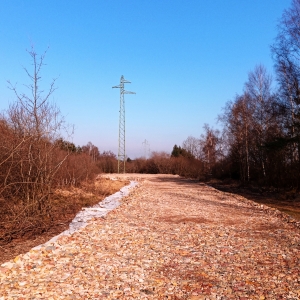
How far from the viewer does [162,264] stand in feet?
19.4

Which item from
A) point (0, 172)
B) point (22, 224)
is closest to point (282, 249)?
point (22, 224)

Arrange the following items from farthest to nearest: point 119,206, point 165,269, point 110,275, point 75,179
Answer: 1. point 75,179
2. point 119,206
3. point 165,269
4. point 110,275

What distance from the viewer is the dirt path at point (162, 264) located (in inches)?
182

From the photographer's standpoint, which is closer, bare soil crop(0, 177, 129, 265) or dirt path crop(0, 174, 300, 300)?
dirt path crop(0, 174, 300, 300)

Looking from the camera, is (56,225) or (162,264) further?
(56,225)

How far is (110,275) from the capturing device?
5250mm

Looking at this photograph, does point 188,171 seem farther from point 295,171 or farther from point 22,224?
point 22,224

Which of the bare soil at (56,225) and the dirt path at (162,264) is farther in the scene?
the bare soil at (56,225)

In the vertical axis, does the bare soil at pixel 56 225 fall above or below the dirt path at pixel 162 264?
above

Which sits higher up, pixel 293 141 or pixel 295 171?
pixel 293 141

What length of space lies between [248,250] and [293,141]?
11.4 m

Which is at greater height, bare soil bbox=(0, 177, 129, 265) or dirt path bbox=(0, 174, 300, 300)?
bare soil bbox=(0, 177, 129, 265)

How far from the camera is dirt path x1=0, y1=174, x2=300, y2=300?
15.2 ft

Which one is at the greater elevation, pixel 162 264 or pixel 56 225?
pixel 56 225
